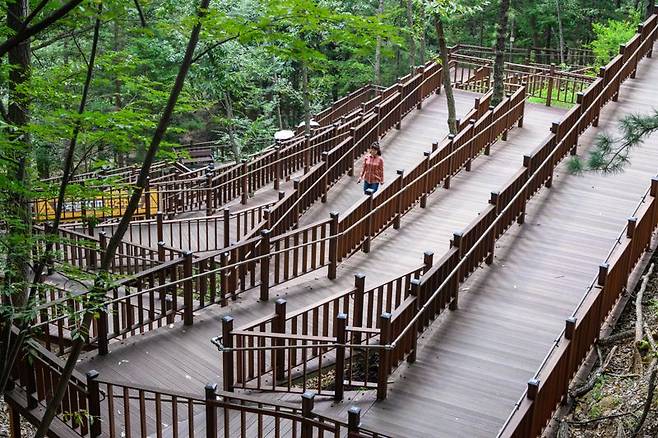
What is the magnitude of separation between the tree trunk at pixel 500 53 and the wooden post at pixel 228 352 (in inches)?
545

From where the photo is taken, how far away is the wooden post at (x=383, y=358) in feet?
29.6

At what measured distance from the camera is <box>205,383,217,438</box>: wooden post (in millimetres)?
7926

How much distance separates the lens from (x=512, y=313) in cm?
1102

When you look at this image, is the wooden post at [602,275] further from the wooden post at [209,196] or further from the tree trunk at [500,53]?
the tree trunk at [500,53]

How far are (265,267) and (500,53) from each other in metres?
11.2

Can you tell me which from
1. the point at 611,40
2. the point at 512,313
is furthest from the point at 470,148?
the point at 611,40

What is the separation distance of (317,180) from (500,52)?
23.3ft

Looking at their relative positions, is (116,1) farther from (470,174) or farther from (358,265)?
(470,174)

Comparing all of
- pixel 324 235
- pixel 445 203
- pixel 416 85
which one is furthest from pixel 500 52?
pixel 324 235

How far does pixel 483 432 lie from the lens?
27.8 ft

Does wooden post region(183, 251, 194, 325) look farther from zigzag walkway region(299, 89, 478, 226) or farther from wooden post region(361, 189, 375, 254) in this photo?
zigzag walkway region(299, 89, 478, 226)

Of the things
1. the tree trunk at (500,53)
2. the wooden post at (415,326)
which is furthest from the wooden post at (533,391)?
the tree trunk at (500,53)

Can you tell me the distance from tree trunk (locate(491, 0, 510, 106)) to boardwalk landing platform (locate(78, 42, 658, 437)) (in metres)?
4.15

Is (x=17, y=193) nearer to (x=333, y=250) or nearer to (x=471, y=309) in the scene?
(x=333, y=250)
